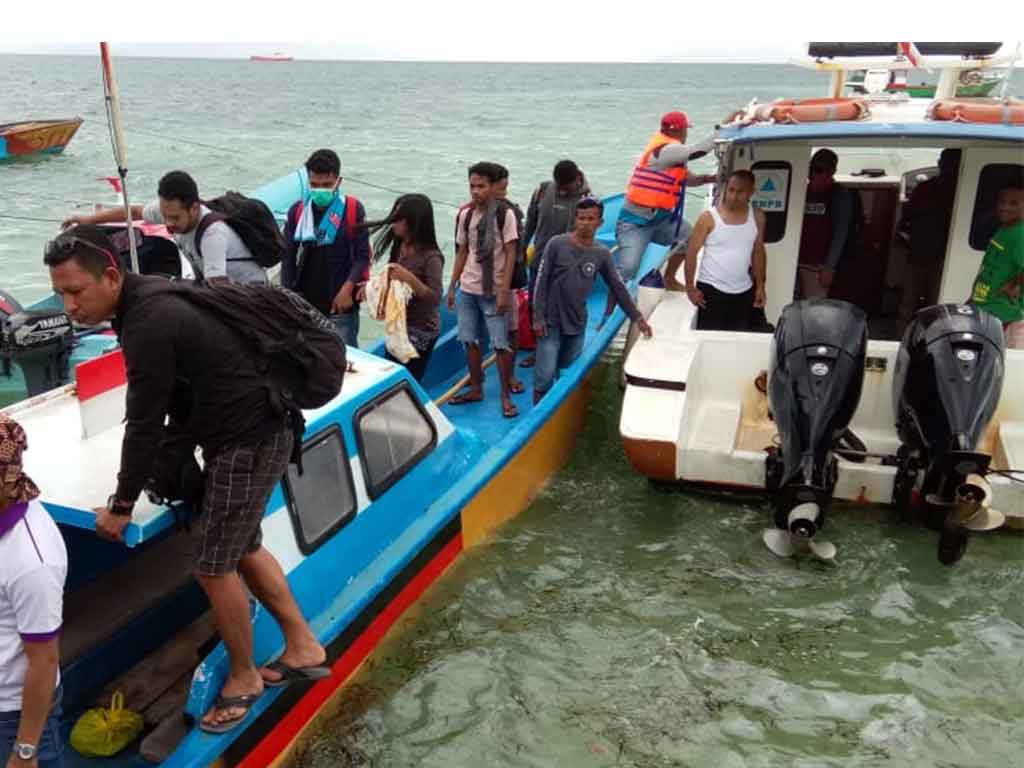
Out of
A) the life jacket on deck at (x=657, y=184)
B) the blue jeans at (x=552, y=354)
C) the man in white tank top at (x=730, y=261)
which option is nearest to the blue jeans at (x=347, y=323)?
the blue jeans at (x=552, y=354)

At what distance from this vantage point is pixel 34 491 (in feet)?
8.42

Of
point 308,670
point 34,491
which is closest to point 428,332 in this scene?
point 308,670

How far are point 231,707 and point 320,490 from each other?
104 cm

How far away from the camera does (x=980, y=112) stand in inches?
225

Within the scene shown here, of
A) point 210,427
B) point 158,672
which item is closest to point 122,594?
point 158,672

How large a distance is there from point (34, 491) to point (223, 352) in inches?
26.0

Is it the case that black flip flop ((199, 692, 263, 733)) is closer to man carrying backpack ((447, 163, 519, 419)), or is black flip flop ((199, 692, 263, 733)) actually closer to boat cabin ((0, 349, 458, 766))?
boat cabin ((0, 349, 458, 766))

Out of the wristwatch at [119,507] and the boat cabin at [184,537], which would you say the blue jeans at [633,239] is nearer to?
the boat cabin at [184,537]

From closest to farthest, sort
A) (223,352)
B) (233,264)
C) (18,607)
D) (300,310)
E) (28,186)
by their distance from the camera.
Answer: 1. (18,607)
2. (223,352)
3. (300,310)
4. (233,264)
5. (28,186)

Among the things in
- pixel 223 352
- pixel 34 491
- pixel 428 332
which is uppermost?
pixel 223 352

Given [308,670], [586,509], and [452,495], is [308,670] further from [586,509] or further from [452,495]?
[586,509]

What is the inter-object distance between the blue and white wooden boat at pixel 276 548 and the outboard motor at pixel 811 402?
5.03 ft

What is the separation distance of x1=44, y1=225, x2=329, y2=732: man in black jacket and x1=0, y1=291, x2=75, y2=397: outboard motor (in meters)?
3.84

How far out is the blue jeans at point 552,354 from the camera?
6133 millimetres
